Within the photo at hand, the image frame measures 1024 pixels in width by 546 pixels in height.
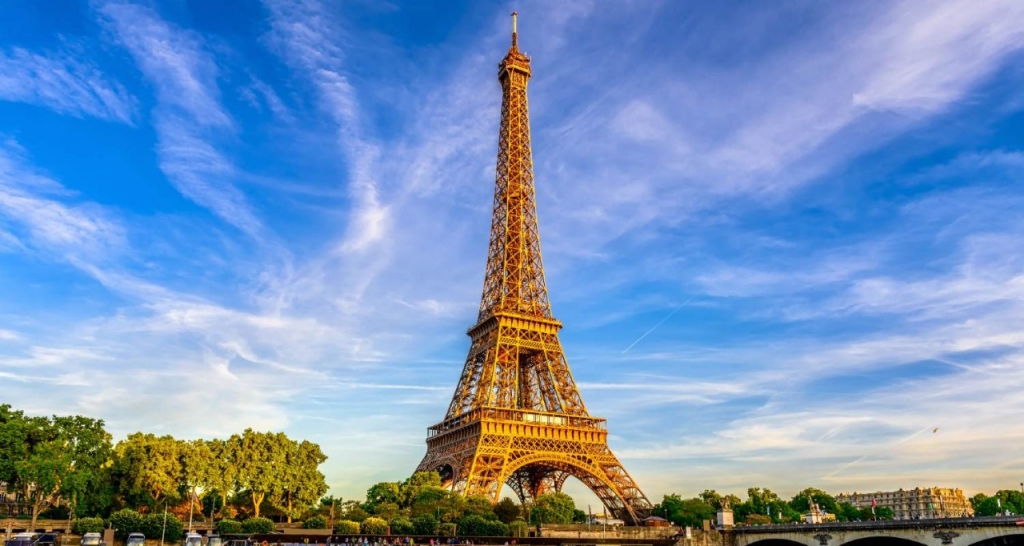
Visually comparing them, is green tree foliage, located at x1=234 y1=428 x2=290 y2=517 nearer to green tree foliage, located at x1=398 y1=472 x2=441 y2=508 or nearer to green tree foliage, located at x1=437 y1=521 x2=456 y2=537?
green tree foliage, located at x1=398 y1=472 x2=441 y2=508

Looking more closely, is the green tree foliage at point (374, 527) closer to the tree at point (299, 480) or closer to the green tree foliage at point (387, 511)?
the green tree foliage at point (387, 511)

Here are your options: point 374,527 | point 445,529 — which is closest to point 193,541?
point 374,527

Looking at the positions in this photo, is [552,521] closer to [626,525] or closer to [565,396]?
[626,525]

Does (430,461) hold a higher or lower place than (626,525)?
higher

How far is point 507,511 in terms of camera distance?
74.2 metres

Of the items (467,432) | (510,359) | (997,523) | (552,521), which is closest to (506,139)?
(510,359)

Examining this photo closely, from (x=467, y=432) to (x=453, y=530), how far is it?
19407mm

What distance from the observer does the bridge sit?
160 ft

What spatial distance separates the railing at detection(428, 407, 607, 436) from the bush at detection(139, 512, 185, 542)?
3077 cm

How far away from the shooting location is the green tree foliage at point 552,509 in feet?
254

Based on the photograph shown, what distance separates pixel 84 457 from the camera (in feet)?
224

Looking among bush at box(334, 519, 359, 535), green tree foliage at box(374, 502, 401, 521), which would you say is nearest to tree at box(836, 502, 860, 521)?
green tree foliage at box(374, 502, 401, 521)

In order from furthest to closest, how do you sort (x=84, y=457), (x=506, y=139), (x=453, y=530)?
(x=506, y=139) < (x=84, y=457) < (x=453, y=530)

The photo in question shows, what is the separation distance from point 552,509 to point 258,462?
30153 millimetres
